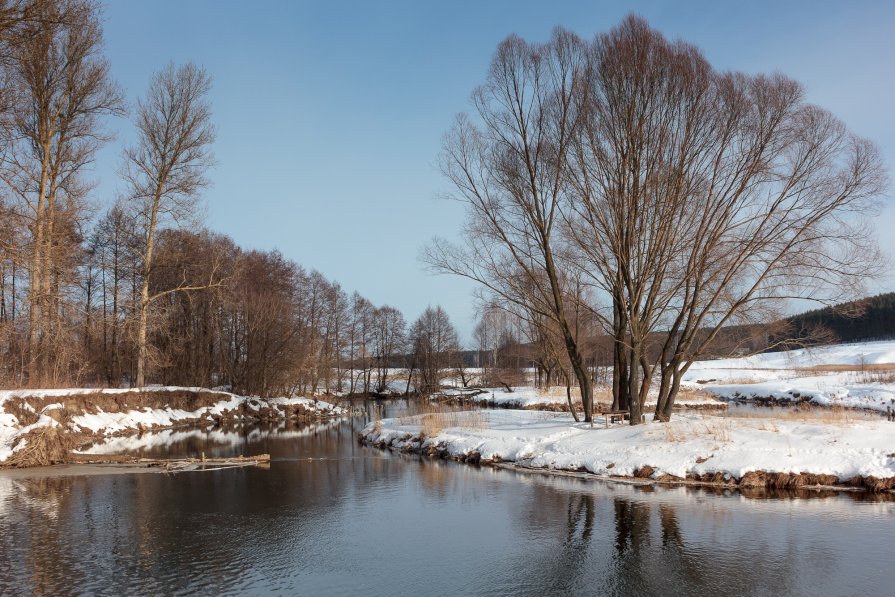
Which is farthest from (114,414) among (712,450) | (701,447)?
(712,450)

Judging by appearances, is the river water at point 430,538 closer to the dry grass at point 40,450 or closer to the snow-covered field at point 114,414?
the dry grass at point 40,450

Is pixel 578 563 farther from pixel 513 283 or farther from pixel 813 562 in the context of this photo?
pixel 513 283

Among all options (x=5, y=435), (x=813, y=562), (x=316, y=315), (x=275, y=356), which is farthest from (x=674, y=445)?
(x=316, y=315)

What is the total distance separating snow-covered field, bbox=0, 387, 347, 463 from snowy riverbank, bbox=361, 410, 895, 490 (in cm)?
1259

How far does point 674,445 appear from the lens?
1507cm

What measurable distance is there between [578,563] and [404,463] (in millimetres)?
10510

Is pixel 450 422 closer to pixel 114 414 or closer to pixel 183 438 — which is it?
pixel 183 438

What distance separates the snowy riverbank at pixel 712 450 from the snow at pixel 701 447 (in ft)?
0.06

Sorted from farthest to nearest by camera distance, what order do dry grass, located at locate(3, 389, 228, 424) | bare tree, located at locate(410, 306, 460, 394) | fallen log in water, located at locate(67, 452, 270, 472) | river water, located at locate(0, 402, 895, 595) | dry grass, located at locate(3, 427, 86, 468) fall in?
bare tree, located at locate(410, 306, 460, 394) → dry grass, located at locate(3, 389, 228, 424) → fallen log in water, located at locate(67, 452, 270, 472) → dry grass, located at locate(3, 427, 86, 468) → river water, located at locate(0, 402, 895, 595)

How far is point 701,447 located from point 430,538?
25.2 ft

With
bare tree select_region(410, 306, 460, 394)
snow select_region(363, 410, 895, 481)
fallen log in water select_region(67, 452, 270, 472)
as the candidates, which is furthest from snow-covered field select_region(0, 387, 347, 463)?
bare tree select_region(410, 306, 460, 394)

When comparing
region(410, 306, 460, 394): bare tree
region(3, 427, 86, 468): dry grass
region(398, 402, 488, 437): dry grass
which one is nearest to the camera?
region(3, 427, 86, 468): dry grass

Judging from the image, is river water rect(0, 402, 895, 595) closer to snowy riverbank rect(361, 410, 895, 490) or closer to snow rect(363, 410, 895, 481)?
snowy riverbank rect(361, 410, 895, 490)

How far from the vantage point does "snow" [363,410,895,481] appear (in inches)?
522
